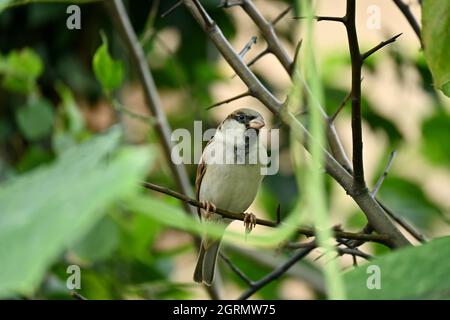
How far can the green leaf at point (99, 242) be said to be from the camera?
1.55 m

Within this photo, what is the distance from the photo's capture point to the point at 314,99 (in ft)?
1.09

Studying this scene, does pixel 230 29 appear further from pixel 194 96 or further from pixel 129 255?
pixel 129 255

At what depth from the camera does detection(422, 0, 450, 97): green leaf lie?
1.63 feet

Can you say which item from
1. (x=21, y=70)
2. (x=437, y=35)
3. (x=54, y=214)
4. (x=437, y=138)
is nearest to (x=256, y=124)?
(x=21, y=70)

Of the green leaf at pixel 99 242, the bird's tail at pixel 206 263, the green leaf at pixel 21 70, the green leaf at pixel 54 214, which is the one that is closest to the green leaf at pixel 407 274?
the green leaf at pixel 54 214

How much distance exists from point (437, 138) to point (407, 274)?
2.10 m

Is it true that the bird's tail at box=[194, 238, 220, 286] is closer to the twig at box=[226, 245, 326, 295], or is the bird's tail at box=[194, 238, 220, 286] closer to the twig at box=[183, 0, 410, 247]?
the twig at box=[226, 245, 326, 295]

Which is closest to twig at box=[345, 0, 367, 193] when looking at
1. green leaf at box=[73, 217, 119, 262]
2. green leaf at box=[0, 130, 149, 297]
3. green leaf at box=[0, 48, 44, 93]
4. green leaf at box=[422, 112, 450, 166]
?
green leaf at box=[0, 130, 149, 297]

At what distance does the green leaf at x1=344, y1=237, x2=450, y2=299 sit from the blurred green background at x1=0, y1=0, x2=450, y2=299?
0.88 m

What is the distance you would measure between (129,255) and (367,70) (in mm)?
770

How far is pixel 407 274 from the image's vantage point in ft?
1.14

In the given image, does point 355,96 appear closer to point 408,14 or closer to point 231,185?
point 408,14

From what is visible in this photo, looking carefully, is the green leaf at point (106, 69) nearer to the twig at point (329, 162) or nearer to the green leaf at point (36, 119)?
the twig at point (329, 162)
